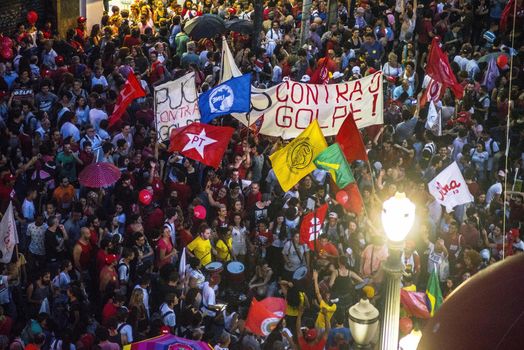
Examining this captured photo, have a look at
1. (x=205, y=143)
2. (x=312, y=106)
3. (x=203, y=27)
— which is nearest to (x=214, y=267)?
(x=205, y=143)

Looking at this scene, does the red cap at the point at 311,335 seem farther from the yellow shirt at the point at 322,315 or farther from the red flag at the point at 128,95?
the red flag at the point at 128,95

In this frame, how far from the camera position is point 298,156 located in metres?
13.8

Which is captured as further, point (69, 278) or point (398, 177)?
point (398, 177)

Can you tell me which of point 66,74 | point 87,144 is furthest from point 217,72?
point 87,144

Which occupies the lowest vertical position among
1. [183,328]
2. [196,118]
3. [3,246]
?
[183,328]

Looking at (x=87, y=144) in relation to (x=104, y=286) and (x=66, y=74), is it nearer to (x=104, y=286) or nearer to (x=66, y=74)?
(x=66, y=74)

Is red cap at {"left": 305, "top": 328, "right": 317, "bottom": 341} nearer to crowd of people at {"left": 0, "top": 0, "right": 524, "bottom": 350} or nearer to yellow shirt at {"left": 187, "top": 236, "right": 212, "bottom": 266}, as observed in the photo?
crowd of people at {"left": 0, "top": 0, "right": 524, "bottom": 350}

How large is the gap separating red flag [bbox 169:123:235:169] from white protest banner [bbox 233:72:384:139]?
4.04 feet

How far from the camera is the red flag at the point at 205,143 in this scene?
47.5 feet

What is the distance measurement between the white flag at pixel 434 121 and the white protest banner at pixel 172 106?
183 inches

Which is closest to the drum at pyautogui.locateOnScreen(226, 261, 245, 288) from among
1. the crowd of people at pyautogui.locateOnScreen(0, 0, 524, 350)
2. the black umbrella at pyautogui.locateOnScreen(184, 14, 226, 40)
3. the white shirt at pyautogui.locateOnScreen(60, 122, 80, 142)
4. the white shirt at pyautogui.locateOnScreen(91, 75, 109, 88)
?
the crowd of people at pyautogui.locateOnScreen(0, 0, 524, 350)

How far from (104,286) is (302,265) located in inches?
113

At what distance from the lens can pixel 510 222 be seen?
53.3ft

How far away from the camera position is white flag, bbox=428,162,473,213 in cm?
1510
